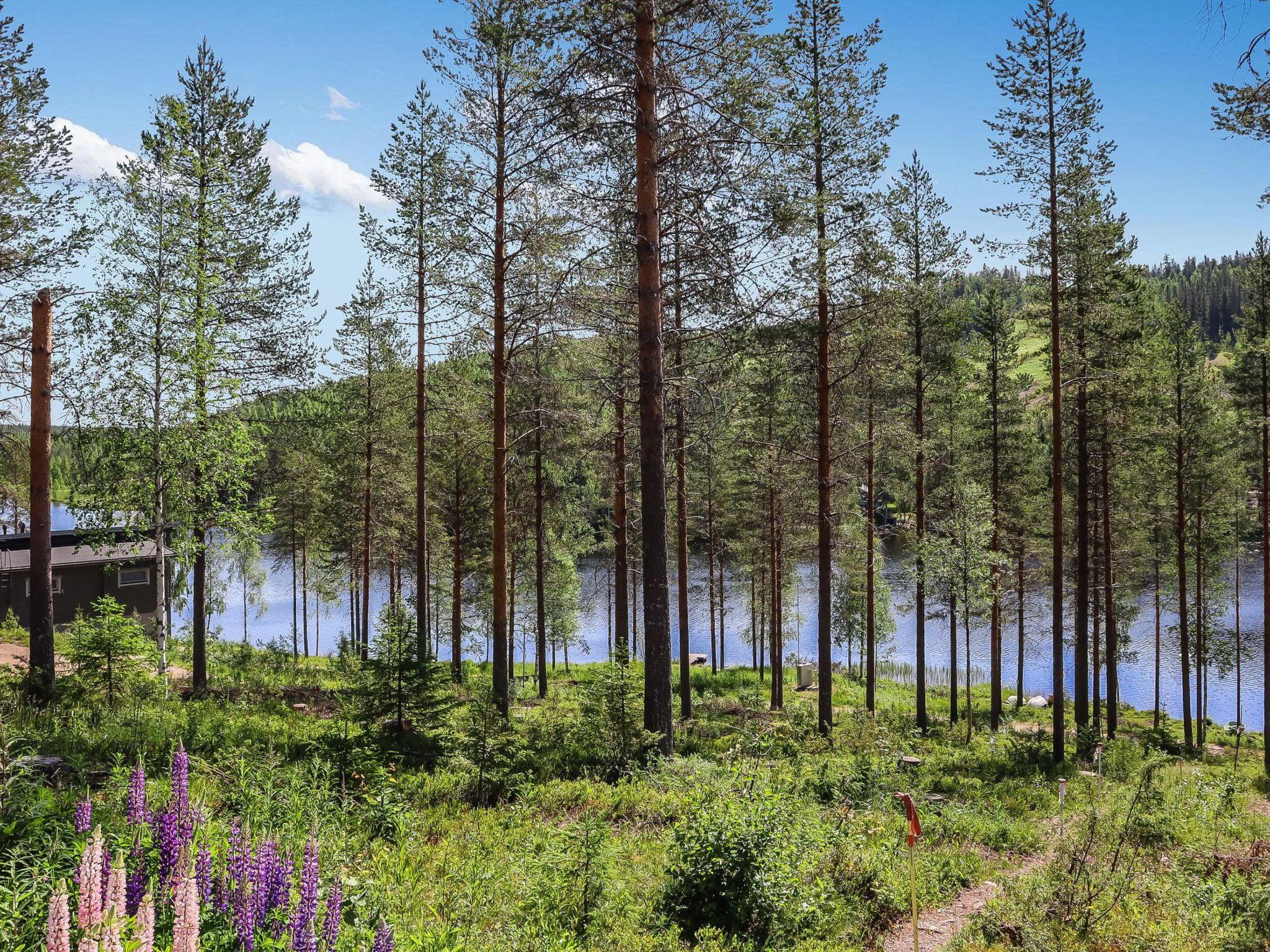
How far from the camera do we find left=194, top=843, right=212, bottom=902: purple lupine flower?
3051 mm

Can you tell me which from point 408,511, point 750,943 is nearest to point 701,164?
point 750,943

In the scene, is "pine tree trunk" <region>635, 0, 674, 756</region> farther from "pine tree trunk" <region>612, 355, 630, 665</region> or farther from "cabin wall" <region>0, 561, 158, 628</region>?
"cabin wall" <region>0, 561, 158, 628</region>

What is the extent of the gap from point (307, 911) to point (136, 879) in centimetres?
82

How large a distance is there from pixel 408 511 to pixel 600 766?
17548mm

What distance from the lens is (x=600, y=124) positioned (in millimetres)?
9578

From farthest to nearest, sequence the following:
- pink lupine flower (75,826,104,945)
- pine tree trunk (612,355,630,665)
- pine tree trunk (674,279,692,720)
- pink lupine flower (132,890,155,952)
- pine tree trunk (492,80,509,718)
A: pine tree trunk (612,355,630,665)
pine tree trunk (674,279,692,720)
pine tree trunk (492,80,509,718)
pink lupine flower (132,890,155,952)
pink lupine flower (75,826,104,945)

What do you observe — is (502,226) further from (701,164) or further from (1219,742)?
(1219,742)

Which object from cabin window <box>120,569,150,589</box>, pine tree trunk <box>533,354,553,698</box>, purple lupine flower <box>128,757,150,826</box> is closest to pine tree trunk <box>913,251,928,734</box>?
pine tree trunk <box>533,354,553,698</box>

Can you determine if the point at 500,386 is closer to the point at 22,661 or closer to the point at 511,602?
the point at 22,661

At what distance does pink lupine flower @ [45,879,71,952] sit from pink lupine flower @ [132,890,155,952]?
423mm

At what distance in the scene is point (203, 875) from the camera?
3.20 metres

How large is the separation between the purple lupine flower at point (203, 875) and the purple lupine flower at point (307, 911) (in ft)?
1.36

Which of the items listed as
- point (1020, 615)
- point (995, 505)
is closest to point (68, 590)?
point (995, 505)

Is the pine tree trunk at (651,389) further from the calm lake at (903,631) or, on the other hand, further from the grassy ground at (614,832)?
the calm lake at (903,631)
